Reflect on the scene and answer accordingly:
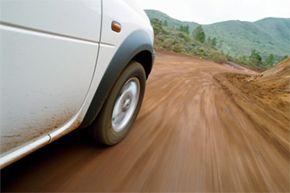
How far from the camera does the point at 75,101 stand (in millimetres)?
1369

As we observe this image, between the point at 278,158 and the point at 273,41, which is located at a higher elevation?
the point at 273,41

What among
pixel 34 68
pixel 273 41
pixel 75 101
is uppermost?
pixel 273 41

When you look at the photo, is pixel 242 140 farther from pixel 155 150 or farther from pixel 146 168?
pixel 146 168

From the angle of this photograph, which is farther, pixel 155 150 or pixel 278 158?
pixel 278 158

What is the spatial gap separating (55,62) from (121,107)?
1.20m

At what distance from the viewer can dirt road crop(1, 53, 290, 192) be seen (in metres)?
1.69

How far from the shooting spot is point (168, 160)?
2.15 meters

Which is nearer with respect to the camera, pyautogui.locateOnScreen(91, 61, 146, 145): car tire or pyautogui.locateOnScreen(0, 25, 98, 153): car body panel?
pyautogui.locateOnScreen(0, 25, 98, 153): car body panel

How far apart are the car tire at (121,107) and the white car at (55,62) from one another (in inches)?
9.9

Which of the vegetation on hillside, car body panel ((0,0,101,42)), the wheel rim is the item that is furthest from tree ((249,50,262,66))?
car body panel ((0,0,101,42))

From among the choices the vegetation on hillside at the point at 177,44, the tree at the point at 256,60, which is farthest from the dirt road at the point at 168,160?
the tree at the point at 256,60

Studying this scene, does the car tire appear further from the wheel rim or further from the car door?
the car door

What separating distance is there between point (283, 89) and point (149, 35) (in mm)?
5749

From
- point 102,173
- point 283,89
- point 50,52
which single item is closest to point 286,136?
point 102,173
